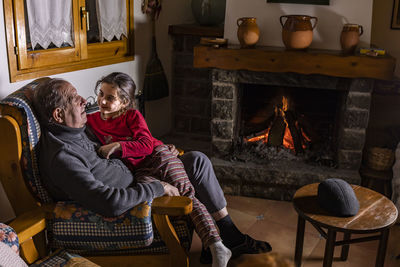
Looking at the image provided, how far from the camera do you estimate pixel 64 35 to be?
2.60 m

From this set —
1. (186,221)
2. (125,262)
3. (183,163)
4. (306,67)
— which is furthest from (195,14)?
(125,262)

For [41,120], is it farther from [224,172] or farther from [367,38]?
[367,38]

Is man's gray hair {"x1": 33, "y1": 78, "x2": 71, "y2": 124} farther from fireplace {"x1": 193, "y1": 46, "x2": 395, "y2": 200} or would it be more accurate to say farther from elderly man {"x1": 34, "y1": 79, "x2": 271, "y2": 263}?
fireplace {"x1": 193, "y1": 46, "x2": 395, "y2": 200}

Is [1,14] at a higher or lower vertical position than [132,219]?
higher

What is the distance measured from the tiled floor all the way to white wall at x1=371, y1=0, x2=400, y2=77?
138cm

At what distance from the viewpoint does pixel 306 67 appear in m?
2.75

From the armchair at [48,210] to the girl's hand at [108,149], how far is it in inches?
12.9

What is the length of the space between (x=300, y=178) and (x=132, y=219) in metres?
1.69

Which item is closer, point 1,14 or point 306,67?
point 1,14

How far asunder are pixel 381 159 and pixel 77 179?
7.37 ft

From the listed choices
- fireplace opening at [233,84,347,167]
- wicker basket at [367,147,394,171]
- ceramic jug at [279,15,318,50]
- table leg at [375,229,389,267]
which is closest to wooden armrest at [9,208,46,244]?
table leg at [375,229,389,267]

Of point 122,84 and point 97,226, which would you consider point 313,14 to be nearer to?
point 122,84

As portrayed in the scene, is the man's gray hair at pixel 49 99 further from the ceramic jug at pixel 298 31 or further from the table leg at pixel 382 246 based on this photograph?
the ceramic jug at pixel 298 31

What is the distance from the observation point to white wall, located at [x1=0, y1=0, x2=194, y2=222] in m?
2.73
